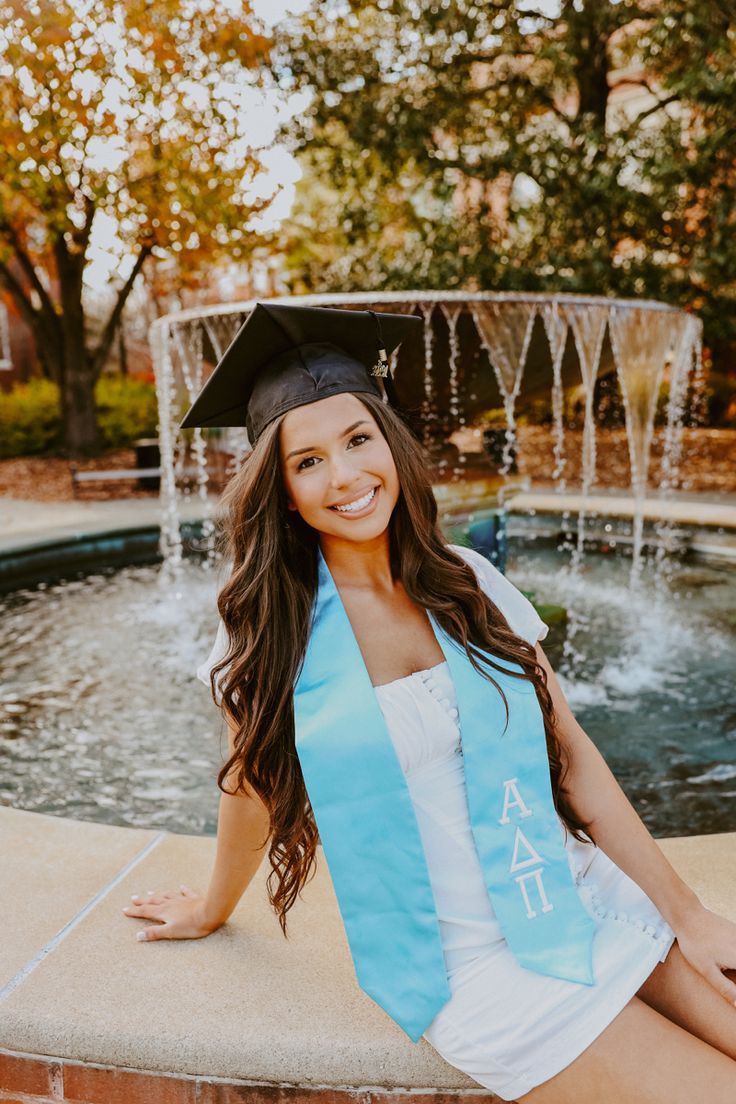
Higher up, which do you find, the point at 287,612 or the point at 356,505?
A: the point at 356,505

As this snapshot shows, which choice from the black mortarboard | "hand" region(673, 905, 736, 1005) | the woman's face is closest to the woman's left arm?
"hand" region(673, 905, 736, 1005)

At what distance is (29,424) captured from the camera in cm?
1792

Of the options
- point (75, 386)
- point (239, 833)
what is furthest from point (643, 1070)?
point (75, 386)

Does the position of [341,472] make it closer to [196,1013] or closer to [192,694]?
[196,1013]

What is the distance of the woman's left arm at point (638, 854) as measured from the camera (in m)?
1.72

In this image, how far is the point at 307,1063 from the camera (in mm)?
1774

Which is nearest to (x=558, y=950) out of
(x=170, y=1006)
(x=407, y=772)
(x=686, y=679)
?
(x=407, y=772)

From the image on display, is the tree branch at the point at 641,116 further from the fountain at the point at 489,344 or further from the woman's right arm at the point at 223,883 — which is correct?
the woman's right arm at the point at 223,883

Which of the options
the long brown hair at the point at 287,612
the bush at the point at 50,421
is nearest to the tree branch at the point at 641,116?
the bush at the point at 50,421

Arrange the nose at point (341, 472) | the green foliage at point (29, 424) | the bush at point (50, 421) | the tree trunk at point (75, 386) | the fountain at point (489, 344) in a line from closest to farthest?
1. the nose at point (341, 472)
2. the fountain at point (489, 344)
3. the tree trunk at point (75, 386)
4. the green foliage at point (29, 424)
5. the bush at point (50, 421)

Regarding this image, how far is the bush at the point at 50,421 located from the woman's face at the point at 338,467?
53.5 feet

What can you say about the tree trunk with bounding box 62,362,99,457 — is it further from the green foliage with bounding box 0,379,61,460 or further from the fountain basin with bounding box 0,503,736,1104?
the fountain basin with bounding box 0,503,736,1104

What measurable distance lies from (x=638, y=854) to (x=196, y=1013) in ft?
3.13

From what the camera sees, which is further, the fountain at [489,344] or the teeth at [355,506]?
the fountain at [489,344]
